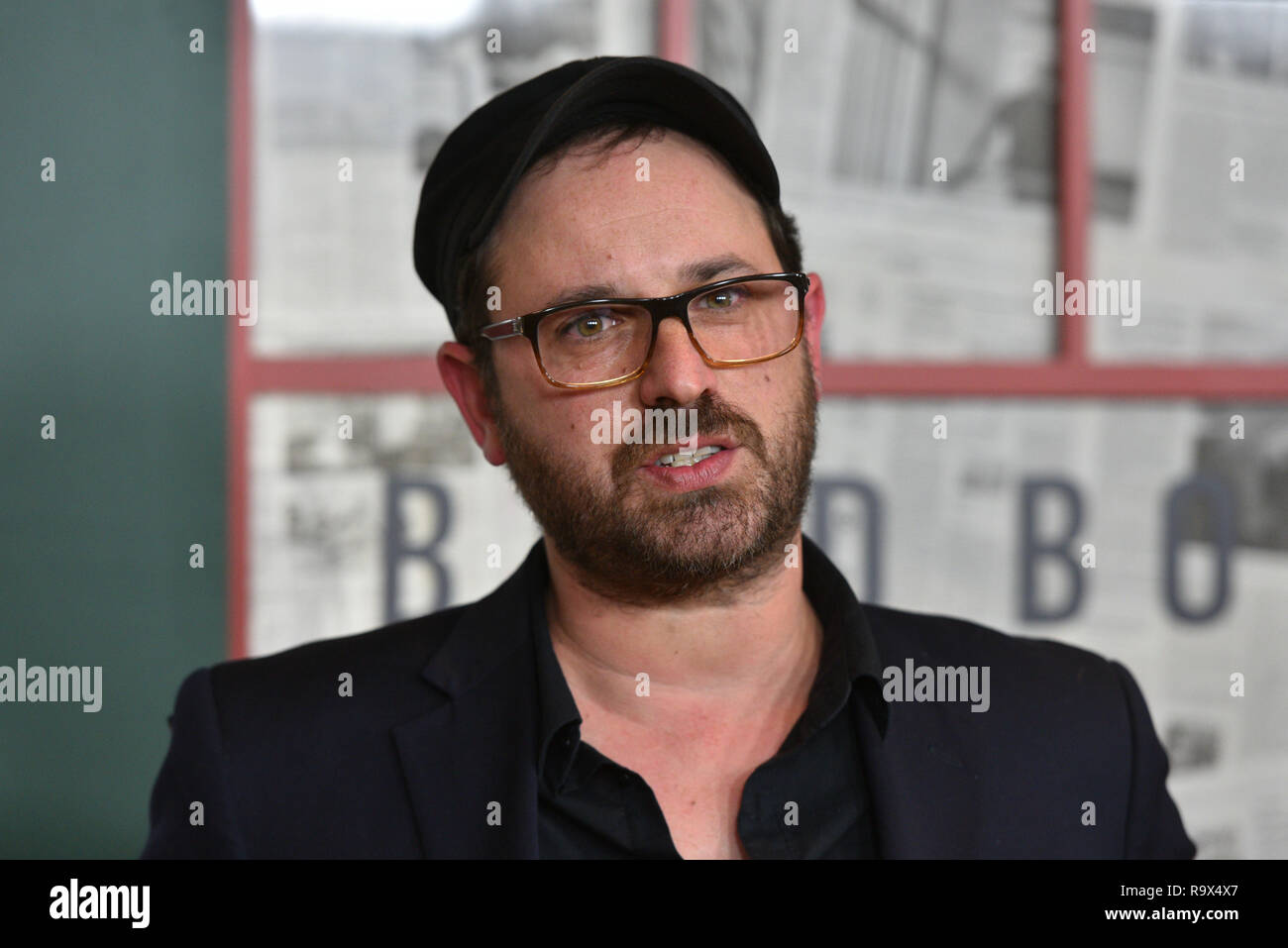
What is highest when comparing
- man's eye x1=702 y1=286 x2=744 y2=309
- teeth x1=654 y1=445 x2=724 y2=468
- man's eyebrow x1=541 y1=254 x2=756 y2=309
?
man's eyebrow x1=541 y1=254 x2=756 y2=309

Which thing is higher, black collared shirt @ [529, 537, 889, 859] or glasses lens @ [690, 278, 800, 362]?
glasses lens @ [690, 278, 800, 362]

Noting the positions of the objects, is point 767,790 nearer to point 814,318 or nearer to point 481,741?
point 481,741

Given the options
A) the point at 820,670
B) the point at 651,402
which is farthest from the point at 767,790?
the point at 651,402

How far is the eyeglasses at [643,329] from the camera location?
48.1 inches

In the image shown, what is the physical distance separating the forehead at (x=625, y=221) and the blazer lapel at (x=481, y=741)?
1.24 feet

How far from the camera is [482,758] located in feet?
3.95

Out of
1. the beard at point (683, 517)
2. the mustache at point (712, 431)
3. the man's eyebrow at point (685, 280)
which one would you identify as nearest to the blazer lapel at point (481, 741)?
the beard at point (683, 517)

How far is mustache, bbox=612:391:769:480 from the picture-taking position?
1.21 meters

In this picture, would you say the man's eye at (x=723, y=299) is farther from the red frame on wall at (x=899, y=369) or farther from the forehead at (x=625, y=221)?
the red frame on wall at (x=899, y=369)

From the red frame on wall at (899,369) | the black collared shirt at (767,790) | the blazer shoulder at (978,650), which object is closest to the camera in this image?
the black collared shirt at (767,790)

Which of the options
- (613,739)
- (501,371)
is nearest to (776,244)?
(501,371)

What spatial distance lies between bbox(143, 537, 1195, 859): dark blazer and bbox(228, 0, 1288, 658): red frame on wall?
104 cm

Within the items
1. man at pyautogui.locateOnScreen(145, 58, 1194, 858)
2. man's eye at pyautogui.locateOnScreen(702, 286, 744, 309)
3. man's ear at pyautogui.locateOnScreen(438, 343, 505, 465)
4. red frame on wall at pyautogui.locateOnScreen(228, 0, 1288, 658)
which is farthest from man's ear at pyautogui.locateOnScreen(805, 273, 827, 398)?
red frame on wall at pyautogui.locateOnScreen(228, 0, 1288, 658)

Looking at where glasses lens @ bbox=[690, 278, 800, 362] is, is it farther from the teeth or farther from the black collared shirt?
the black collared shirt
